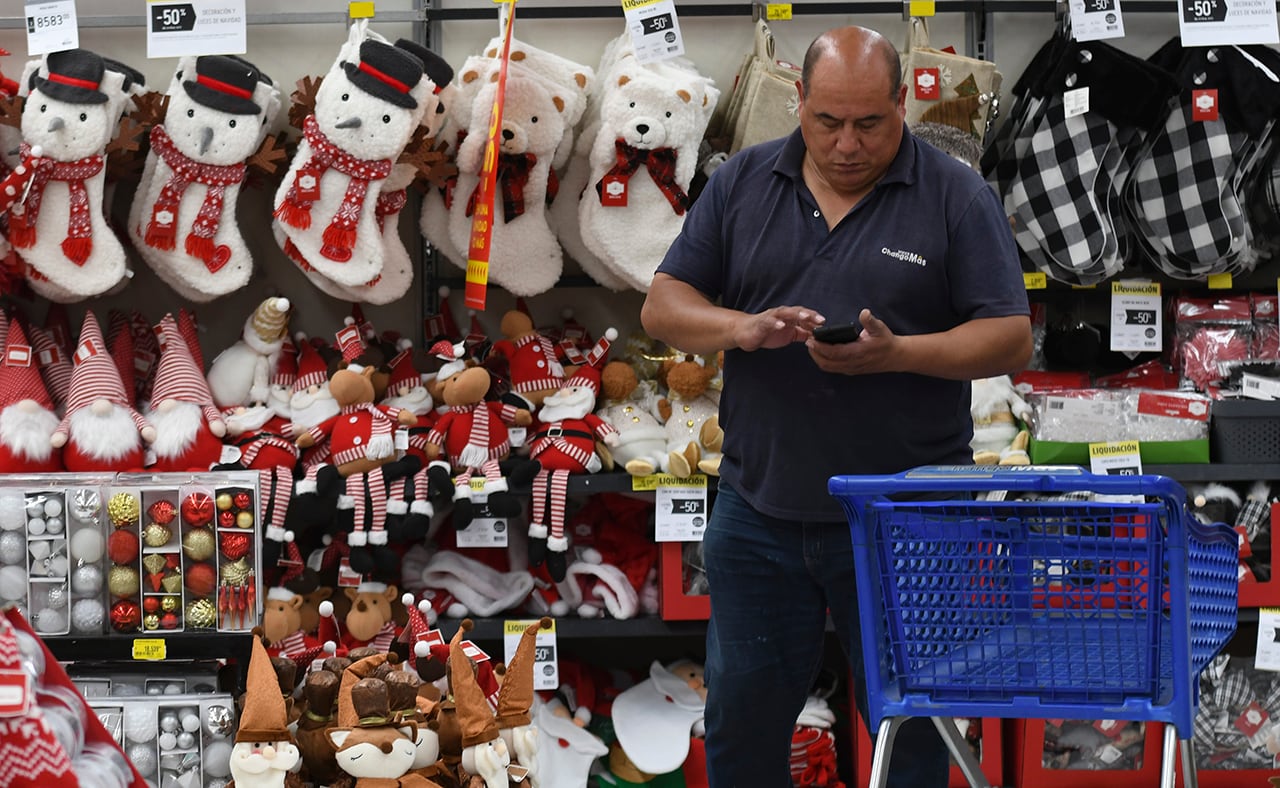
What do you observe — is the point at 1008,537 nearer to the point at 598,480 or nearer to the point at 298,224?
the point at 598,480

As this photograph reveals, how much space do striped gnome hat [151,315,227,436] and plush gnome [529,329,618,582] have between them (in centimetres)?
70

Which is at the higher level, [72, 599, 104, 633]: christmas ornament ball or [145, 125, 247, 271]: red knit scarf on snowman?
[145, 125, 247, 271]: red knit scarf on snowman

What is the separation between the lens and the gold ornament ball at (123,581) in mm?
2775

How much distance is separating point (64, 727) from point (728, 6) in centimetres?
255

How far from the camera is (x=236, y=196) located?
3.19m

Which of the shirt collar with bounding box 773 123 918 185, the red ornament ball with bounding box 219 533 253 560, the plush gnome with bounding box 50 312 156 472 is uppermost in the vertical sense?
the shirt collar with bounding box 773 123 918 185

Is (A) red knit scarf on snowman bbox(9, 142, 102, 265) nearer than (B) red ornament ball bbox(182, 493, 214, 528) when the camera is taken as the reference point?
No

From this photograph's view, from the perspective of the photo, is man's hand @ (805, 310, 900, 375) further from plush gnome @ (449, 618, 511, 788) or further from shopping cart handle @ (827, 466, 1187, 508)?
plush gnome @ (449, 618, 511, 788)

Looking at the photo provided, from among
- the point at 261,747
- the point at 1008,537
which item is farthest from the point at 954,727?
the point at 261,747

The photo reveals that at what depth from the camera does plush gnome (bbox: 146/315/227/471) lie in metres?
3.04

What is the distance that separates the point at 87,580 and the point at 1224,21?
8.95 ft

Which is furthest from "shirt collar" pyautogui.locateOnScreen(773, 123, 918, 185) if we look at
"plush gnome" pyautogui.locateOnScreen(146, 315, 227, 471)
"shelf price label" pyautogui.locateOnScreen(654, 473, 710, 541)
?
"plush gnome" pyautogui.locateOnScreen(146, 315, 227, 471)

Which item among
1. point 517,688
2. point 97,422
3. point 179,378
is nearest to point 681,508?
point 517,688

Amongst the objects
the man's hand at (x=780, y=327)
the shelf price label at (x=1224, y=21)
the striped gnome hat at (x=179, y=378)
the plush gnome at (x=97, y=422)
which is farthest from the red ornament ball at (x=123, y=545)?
the shelf price label at (x=1224, y=21)
